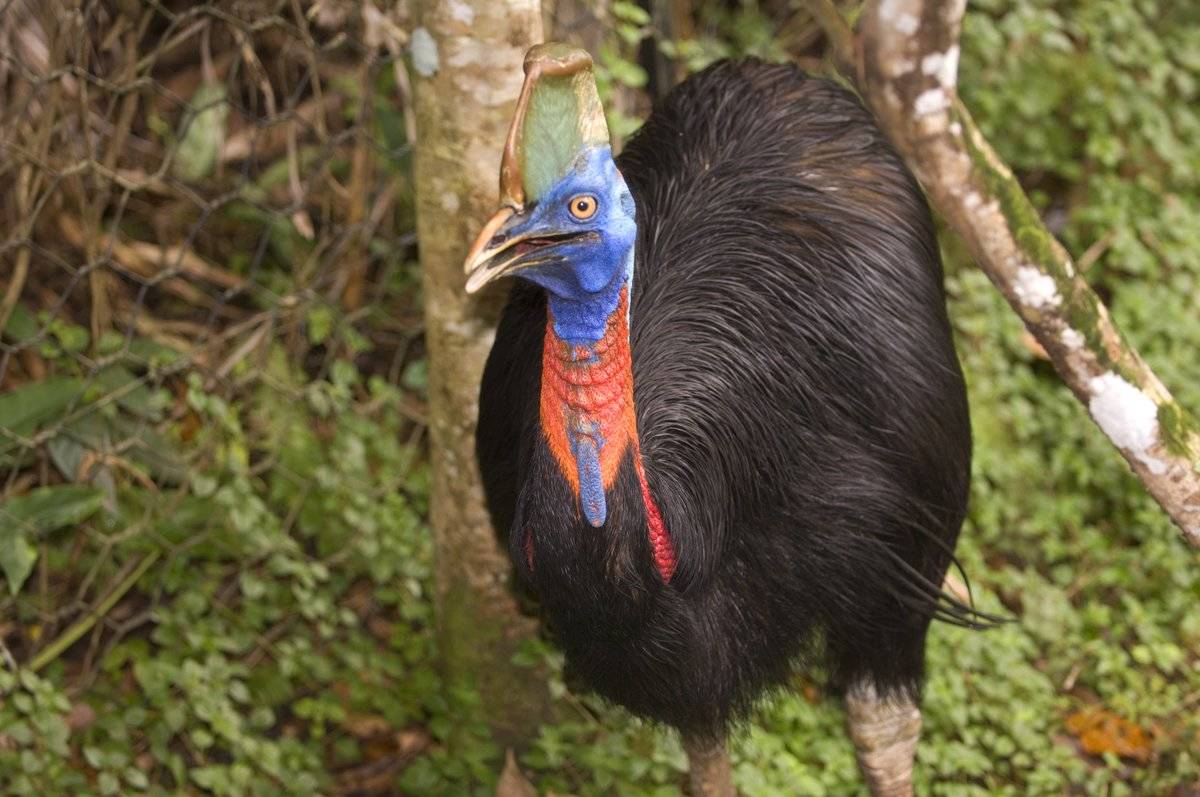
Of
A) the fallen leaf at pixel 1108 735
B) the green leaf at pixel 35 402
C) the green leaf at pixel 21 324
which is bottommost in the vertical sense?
the fallen leaf at pixel 1108 735

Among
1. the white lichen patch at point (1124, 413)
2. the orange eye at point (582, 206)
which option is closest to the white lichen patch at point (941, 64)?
the orange eye at point (582, 206)

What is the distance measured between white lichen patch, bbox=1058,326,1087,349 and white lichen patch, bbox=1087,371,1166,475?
0.19 feet

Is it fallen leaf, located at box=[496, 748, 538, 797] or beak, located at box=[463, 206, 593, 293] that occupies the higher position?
beak, located at box=[463, 206, 593, 293]

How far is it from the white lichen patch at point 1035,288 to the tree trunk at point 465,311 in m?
0.96

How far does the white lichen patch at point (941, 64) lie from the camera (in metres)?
1.77

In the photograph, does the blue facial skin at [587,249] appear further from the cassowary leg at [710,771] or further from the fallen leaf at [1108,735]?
the fallen leaf at [1108,735]

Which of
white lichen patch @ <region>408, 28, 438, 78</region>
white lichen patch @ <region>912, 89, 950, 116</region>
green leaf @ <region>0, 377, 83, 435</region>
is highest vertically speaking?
white lichen patch @ <region>912, 89, 950, 116</region>

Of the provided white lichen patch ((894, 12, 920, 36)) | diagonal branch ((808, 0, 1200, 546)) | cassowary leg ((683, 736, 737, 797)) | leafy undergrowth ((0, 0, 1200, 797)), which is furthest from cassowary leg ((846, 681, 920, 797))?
white lichen patch ((894, 12, 920, 36))

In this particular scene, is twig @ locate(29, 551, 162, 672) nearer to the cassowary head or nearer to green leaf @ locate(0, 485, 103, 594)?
Result: green leaf @ locate(0, 485, 103, 594)

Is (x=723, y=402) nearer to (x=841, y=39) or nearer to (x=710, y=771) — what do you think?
Result: (x=841, y=39)

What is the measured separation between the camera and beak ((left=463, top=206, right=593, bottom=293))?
1.89 meters

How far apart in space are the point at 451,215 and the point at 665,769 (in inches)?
44.5

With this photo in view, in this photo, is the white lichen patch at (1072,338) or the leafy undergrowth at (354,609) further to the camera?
the leafy undergrowth at (354,609)

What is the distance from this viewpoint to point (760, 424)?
2.46 metres
